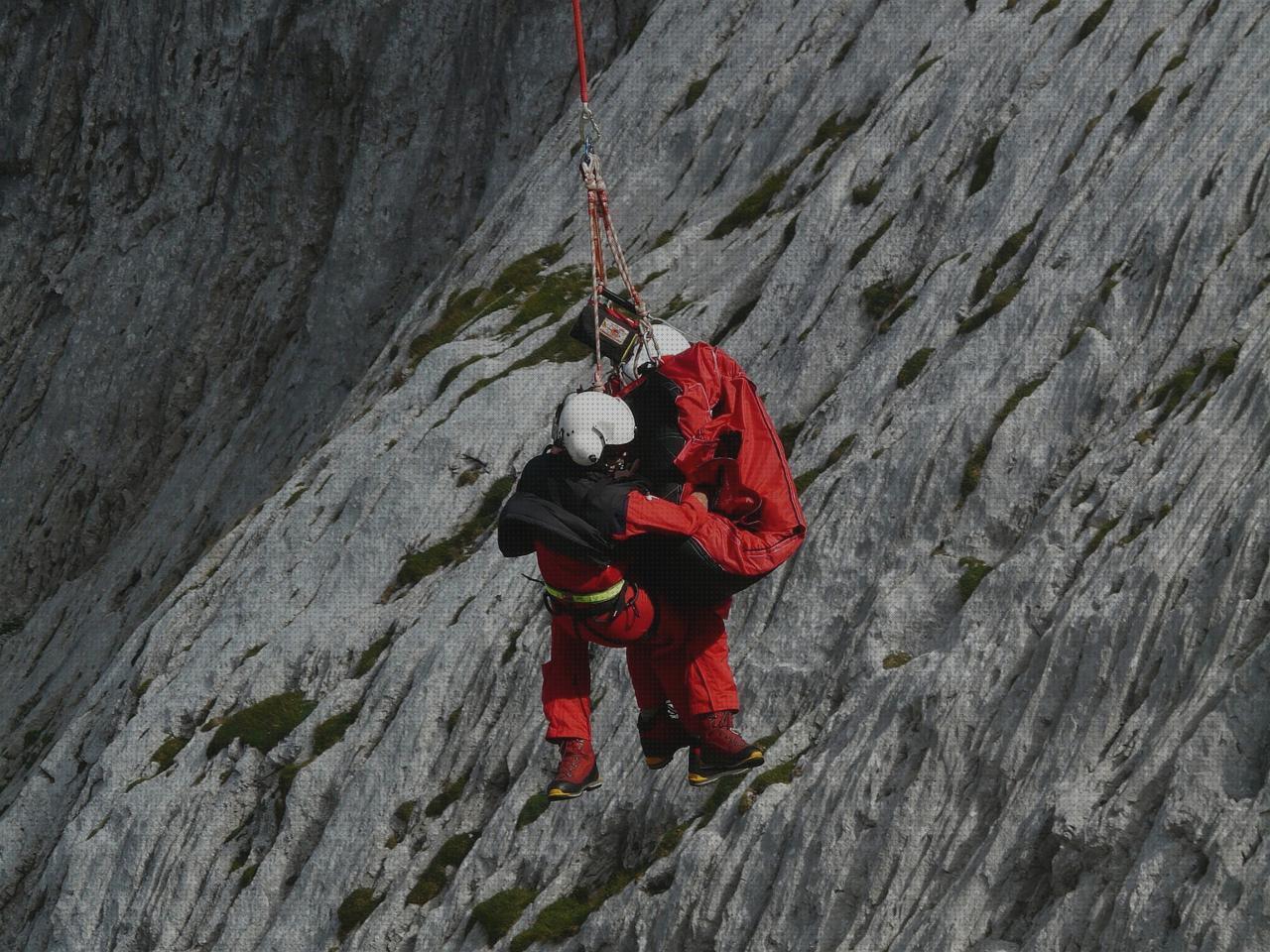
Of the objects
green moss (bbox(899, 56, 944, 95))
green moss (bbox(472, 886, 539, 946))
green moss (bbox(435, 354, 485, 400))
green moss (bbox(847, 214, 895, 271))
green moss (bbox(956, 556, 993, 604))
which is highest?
green moss (bbox(899, 56, 944, 95))

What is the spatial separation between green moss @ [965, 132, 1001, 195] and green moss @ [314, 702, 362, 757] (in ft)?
48.8

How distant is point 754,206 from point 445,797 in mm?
16043

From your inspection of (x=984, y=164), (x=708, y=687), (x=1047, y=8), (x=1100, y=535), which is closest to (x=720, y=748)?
(x=708, y=687)

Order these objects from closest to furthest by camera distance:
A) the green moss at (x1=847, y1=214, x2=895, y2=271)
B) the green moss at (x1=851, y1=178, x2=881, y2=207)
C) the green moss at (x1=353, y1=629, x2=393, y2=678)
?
1. the green moss at (x1=847, y1=214, x2=895, y2=271)
2. the green moss at (x1=353, y1=629, x2=393, y2=678)
3. the green moss at (x1=851, y1=178, x2=881, y2=207)

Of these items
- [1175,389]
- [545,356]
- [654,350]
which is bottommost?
[545,356]

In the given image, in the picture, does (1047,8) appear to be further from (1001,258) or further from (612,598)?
(612,598)

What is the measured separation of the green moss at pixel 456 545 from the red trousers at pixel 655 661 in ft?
55.9

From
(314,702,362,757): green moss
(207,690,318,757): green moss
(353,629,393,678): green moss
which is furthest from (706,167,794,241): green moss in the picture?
(207,690,318,757): green moss

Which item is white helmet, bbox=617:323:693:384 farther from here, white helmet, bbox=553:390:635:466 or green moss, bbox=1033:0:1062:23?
green moss, bbox=1033:0:1062:23

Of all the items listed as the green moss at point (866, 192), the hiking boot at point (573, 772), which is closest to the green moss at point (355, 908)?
the hiking boot at point (573, 772)

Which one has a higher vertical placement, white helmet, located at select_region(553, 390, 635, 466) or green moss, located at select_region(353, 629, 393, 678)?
white helmet, located at select_region(553, 390, 635, 466)

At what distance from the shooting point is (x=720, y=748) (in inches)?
594

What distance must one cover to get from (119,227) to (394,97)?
50.8ft

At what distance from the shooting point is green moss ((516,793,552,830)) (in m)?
25.1
